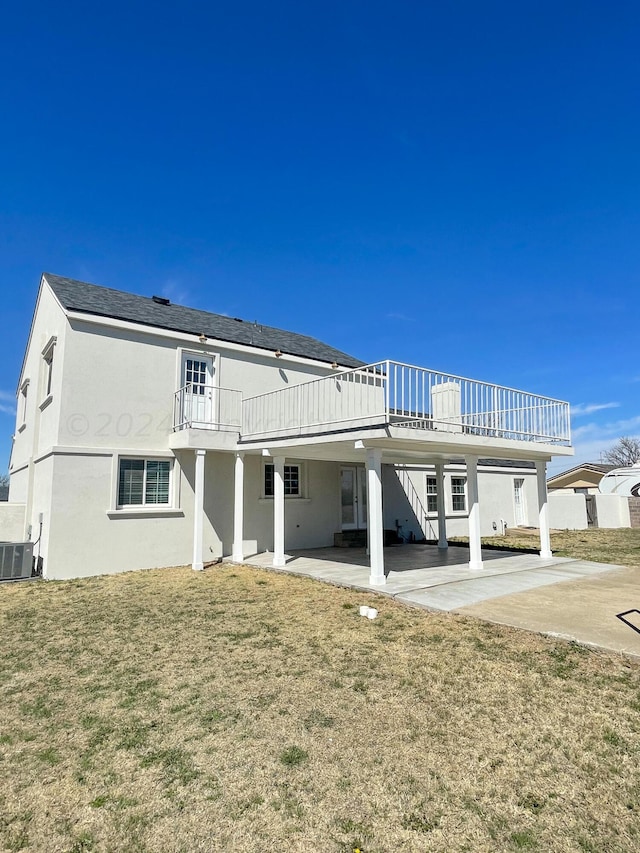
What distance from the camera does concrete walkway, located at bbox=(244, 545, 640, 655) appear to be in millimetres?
6035

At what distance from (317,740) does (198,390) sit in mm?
10869

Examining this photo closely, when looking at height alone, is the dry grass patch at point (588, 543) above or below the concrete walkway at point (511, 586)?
below

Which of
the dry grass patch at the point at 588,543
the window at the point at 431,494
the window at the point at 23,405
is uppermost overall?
the window at the point at 23,405

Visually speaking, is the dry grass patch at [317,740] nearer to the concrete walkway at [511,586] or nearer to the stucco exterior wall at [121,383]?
the concrete walkway at [511,586]

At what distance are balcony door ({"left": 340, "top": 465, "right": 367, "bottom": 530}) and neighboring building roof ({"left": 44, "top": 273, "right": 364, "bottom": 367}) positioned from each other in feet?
12.8

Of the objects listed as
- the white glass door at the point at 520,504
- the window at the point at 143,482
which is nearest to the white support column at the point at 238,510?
the window at the point at 143,482

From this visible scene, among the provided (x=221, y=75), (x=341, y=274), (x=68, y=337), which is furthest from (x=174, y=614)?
(x=341, y=274)

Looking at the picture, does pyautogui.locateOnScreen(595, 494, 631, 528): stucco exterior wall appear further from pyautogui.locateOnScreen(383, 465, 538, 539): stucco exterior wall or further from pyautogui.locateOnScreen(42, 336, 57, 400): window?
pyautogui.locateOnScreen(42, 336, 57, 400): window

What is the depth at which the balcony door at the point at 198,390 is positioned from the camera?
1255 cm

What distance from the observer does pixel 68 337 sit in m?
10.9

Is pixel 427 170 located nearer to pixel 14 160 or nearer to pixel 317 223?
pixel 317 223

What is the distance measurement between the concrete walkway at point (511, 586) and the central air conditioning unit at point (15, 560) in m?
5.14

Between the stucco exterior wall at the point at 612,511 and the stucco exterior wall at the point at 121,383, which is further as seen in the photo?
the stucco exterior wall at the point at 612,511

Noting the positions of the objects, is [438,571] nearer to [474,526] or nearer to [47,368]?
[474,526]
